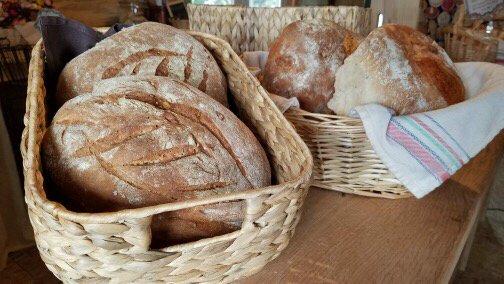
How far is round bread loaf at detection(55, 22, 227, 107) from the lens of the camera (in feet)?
2.48

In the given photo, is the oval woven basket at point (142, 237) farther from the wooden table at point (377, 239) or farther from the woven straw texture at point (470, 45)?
the woven straw texture at point (470, 45)

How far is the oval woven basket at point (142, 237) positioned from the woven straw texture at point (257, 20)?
786mm

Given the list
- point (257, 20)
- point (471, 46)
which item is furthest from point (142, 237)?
point (471, 46)

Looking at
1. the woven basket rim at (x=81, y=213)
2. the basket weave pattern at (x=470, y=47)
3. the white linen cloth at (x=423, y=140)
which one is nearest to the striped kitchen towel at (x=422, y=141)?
the white linen cloth at (x=423, y=140)

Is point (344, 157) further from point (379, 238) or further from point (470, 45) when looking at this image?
point (470, 45)

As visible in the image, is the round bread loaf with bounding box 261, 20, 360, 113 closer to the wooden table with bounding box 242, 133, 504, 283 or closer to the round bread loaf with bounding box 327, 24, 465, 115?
the round bread loaf with bounding box 327, 24, 465, 115

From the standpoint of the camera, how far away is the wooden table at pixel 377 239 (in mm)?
606

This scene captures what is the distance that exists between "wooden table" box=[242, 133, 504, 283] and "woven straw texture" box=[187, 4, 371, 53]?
68cm

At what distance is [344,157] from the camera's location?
78cm

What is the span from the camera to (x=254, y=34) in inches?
54.2

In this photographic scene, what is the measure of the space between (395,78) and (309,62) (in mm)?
232

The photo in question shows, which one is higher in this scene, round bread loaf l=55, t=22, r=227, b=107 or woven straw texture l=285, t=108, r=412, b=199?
round bread loaf l=55, t=22, r=227, b=107

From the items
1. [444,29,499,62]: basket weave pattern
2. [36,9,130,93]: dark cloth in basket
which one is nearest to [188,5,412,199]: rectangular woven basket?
[36,9,130,93]: dark cloth in basket

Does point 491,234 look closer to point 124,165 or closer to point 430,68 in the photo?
point 430,68
